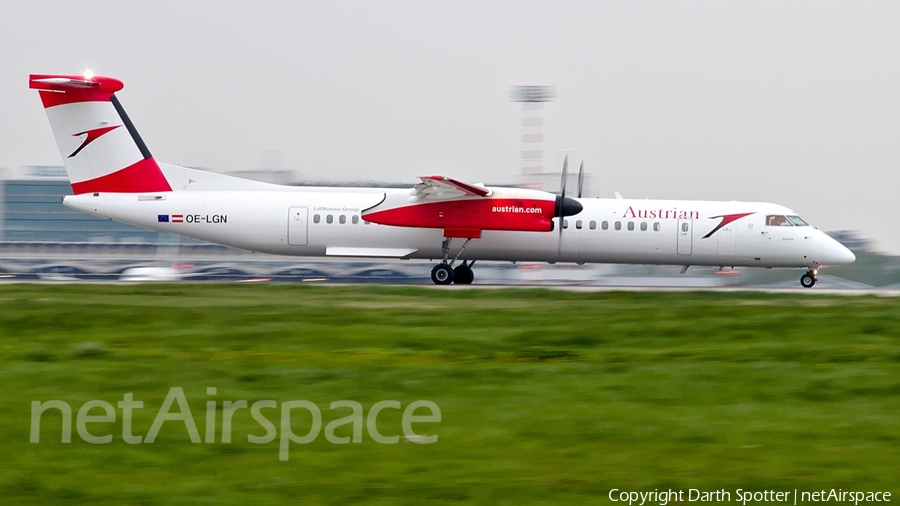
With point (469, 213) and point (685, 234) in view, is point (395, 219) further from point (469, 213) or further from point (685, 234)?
point (685, 234)

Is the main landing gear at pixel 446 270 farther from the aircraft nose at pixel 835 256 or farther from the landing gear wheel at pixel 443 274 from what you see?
the aircraft nose at pixel 835 256

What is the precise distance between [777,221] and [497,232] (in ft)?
24.7

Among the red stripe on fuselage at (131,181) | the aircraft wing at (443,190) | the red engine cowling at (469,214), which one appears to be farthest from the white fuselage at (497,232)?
the aircraft wing at (443,190)

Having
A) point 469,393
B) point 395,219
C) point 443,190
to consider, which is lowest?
point 469,393

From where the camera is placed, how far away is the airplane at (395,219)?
2427cm

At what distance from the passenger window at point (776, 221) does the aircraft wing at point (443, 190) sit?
7550 millimetres

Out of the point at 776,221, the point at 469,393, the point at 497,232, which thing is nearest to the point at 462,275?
the point at 497,232

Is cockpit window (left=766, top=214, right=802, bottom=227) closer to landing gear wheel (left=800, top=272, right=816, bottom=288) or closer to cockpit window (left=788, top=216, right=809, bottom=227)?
cockpit window (left=788, top=216, right=809, bottom=227)

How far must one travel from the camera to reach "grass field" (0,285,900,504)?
23.1 ft

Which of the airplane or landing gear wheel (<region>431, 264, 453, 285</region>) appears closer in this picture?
the airplane

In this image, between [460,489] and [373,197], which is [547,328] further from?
[373,197]

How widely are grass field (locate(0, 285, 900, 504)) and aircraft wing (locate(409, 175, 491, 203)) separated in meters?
5.97

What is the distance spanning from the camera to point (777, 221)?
24.5 metres

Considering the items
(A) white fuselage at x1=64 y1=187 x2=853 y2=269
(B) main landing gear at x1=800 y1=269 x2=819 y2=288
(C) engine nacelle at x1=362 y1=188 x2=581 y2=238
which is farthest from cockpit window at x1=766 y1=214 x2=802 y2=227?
(C) engine nacelle at x1=362 y1=188 x2=581 y2=238
